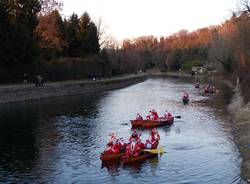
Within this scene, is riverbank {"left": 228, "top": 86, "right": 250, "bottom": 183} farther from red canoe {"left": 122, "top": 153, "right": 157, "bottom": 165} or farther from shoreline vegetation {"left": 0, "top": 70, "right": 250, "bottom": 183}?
red canoe {"left": 122, "top": 153, "right": 157, "bottom": 165}

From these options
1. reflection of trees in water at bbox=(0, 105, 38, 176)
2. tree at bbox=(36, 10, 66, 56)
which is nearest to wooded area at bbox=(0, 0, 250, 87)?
tree at bbox=(36, 10, 66, 56)

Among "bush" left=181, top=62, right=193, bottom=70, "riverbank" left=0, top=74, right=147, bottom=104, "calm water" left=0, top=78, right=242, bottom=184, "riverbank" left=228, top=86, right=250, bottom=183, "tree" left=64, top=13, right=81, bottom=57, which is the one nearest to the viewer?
"calm water" left=0, top=78, right=242, bottom=184

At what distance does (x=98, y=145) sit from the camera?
103 ft

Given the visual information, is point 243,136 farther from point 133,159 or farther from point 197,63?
point 197,63

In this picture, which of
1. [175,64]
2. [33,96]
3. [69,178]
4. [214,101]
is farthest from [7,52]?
[175,64]

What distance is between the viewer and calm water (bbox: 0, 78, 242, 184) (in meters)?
23.8

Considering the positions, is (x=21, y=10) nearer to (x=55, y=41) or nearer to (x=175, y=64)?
(x=55, y=41)

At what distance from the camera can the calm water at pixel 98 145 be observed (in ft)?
78.1

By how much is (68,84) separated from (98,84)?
36.9ft

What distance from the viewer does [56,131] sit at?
37.0 meters

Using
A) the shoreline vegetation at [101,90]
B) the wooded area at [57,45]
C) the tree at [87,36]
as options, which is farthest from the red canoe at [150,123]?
the tree at [87,36]

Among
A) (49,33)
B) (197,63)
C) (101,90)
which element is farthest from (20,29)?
(197,63)

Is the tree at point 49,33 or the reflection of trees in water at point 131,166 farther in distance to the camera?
the tree at point 49,33

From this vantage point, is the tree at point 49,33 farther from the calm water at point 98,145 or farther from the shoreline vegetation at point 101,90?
the calm water at point 98,145
